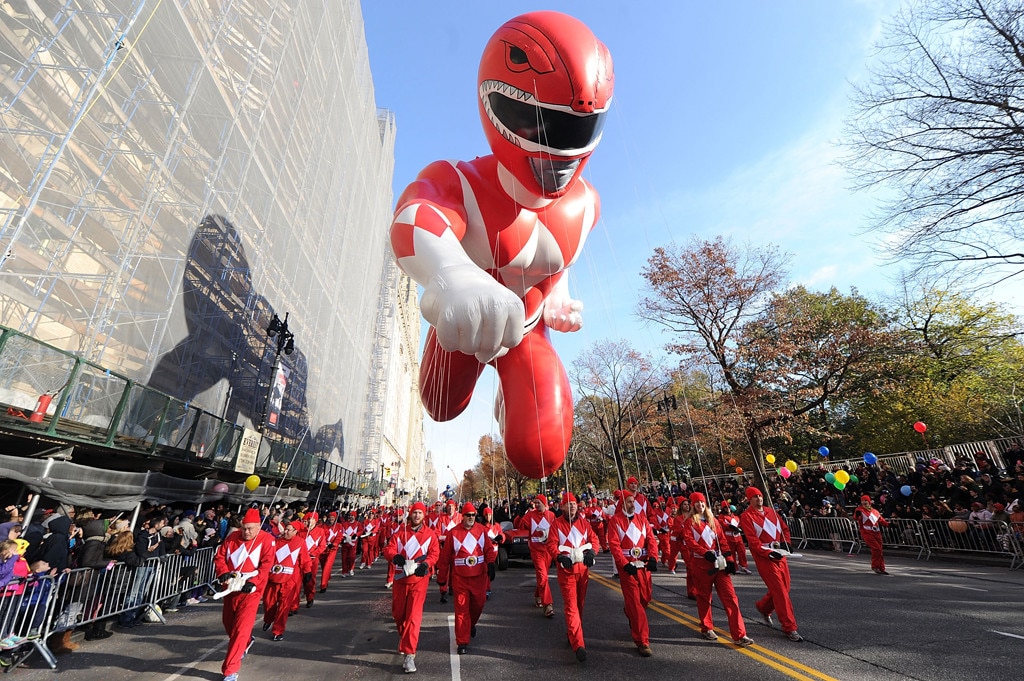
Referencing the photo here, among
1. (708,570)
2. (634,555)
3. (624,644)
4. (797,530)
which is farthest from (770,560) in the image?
(797,530)

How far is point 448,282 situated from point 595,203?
10.3 ft

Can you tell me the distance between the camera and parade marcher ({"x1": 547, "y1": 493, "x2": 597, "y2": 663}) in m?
4.70

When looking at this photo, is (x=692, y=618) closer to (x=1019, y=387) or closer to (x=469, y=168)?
(x=469, y=168)

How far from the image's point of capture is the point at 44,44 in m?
6.52

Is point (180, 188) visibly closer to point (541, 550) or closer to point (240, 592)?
point (240, 592)

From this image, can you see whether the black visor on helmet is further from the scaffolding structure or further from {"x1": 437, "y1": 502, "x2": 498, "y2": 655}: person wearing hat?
the scaffolding structure

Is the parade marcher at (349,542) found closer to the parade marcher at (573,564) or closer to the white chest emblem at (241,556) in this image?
the white chest emblem at (241,556)

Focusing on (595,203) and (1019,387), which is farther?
(1019,387)

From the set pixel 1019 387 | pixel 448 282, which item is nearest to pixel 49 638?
pixel 448 282

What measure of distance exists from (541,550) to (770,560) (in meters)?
3.19

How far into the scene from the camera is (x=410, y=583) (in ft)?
16.7

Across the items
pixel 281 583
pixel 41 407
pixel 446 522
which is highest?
pixel 41 407

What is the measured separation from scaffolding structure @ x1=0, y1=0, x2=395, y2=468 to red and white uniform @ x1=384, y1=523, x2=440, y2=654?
18.8 ft

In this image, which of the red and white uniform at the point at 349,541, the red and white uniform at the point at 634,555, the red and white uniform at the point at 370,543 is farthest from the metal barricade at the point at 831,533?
the red and white uniform at the point at 349,541
